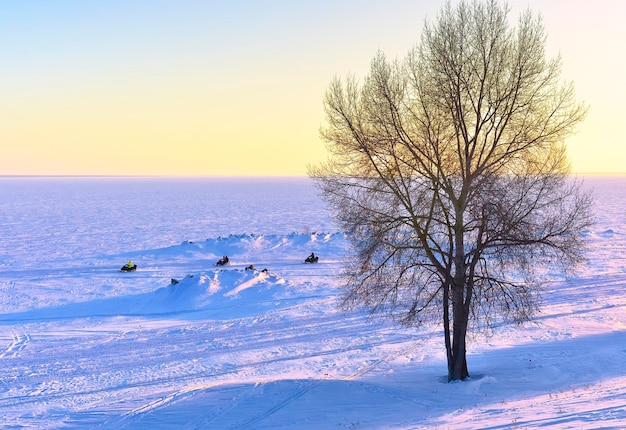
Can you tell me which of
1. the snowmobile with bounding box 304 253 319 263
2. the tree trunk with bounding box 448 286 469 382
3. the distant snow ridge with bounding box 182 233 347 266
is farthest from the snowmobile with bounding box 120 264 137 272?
the tree trunk with bounding box 448 286 469 382

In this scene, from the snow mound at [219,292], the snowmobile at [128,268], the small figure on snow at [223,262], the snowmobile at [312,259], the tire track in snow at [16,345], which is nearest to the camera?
Answer: the tire track in snow at [16,345]

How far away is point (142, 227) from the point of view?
62.3 m

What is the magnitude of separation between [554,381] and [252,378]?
25.6 ft

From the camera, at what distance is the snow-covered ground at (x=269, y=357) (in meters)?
12.0

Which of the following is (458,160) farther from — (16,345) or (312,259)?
(312,259)

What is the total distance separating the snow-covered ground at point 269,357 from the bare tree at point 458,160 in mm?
2465

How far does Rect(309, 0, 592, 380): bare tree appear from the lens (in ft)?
43.6

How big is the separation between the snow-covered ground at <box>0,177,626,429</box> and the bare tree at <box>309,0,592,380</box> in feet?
8.09

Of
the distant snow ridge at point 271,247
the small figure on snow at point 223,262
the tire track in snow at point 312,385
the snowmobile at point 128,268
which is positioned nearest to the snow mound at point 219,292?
the small figure on snow at point 223,262

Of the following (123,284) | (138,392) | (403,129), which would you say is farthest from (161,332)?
(403,129)

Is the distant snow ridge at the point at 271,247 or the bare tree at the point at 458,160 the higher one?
the bare tree at the point at 458,160

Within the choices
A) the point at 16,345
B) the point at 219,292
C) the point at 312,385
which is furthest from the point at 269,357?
the point at 219,292

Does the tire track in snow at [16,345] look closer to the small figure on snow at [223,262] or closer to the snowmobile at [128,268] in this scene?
the snowmobile at [128,268]

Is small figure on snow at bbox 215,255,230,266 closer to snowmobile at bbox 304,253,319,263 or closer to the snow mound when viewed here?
snowmobile at bbox 304,253,319,263
